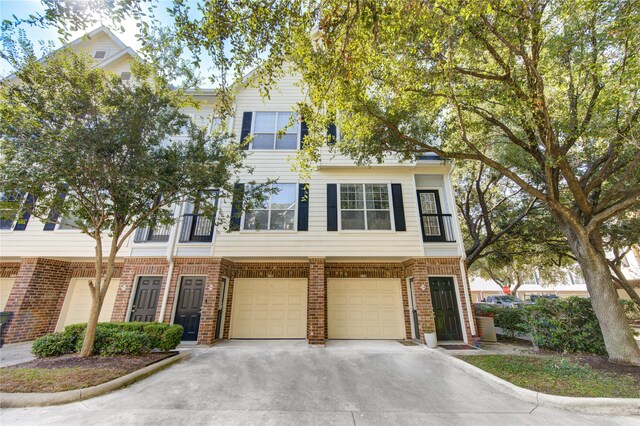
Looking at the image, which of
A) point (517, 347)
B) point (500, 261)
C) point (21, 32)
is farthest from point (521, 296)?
point (21, 32)

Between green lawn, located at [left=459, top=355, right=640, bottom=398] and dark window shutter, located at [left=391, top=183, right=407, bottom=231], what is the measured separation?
14.2 ft

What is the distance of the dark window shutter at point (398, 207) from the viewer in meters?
9.04

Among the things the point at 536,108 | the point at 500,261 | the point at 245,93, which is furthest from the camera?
the point at 500,261

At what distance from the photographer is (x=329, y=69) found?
543 cm

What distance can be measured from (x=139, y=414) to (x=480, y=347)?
913cm

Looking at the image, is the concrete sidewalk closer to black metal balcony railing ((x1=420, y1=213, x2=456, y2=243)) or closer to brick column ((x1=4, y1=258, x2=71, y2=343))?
brick column ((x1=4, y1=258, x2=71, y2=343))

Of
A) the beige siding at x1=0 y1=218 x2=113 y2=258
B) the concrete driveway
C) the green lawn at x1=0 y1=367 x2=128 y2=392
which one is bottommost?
the concrete driveway

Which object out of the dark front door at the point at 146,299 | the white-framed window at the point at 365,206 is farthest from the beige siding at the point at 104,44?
the white-framed window at the point at 365,206

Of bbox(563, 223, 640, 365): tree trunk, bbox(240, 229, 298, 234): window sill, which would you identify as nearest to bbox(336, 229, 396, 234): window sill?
bbox(240, 229, 298, 234): window sill

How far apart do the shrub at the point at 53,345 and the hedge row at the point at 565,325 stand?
1241 centimetres

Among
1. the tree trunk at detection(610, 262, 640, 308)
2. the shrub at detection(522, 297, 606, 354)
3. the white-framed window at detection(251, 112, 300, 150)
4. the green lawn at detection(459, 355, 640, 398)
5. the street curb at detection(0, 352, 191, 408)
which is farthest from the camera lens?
the tree trunk at detection(610, 262, 640, 308)

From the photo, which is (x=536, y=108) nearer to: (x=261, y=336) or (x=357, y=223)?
(x=357, y=223)

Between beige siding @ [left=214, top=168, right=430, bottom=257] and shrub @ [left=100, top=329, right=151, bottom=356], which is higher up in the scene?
beige siding @ [left=214, top=168, right=430, bottom=257]

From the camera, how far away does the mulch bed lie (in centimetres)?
421
